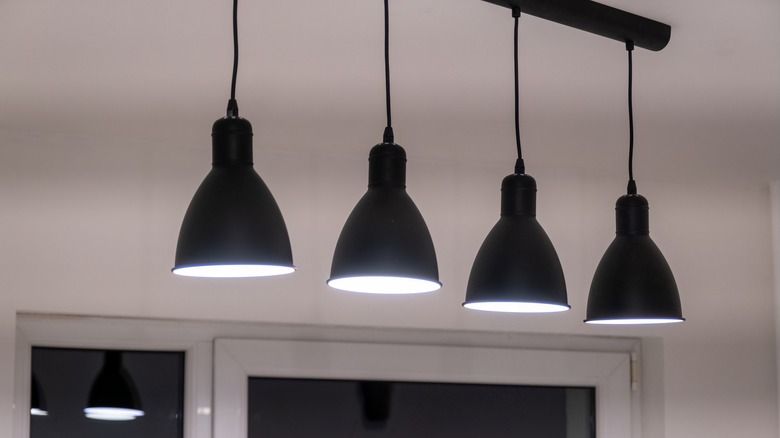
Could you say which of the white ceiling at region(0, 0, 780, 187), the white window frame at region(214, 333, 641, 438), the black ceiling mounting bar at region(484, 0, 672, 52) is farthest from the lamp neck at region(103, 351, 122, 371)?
the black ceiling mounting bar at region(484, 0, 672, 52)

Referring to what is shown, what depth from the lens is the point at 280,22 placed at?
2070 millimetres

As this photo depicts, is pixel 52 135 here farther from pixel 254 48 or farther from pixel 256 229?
pixel 256 229

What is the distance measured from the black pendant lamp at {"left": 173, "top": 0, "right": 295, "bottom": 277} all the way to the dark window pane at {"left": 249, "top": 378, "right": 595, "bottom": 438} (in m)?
1.45

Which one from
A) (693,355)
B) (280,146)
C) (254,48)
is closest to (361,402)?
(280,146)

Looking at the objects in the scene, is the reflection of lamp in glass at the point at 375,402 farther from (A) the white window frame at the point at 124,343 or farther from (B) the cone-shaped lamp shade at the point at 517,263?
(B) the cone-shaped lamp shade at the point at 517,263

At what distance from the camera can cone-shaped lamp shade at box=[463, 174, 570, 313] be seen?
1897 millimetres

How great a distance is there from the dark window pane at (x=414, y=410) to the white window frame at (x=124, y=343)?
15 cm

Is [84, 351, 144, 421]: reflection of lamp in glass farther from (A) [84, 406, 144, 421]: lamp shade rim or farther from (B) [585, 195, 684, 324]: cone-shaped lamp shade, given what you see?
(B) [585, 195, 684, 324]: cone-shaped lamp shade

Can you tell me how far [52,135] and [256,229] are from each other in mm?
1431

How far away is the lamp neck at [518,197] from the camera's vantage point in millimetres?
1955

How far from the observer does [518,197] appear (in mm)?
1957

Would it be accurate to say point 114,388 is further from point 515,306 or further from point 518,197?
point 518,197

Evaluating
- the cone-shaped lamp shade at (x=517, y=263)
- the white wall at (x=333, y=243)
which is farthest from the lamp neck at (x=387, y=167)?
the white wall at (x=333, y=243)

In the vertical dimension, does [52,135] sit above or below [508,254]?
above
